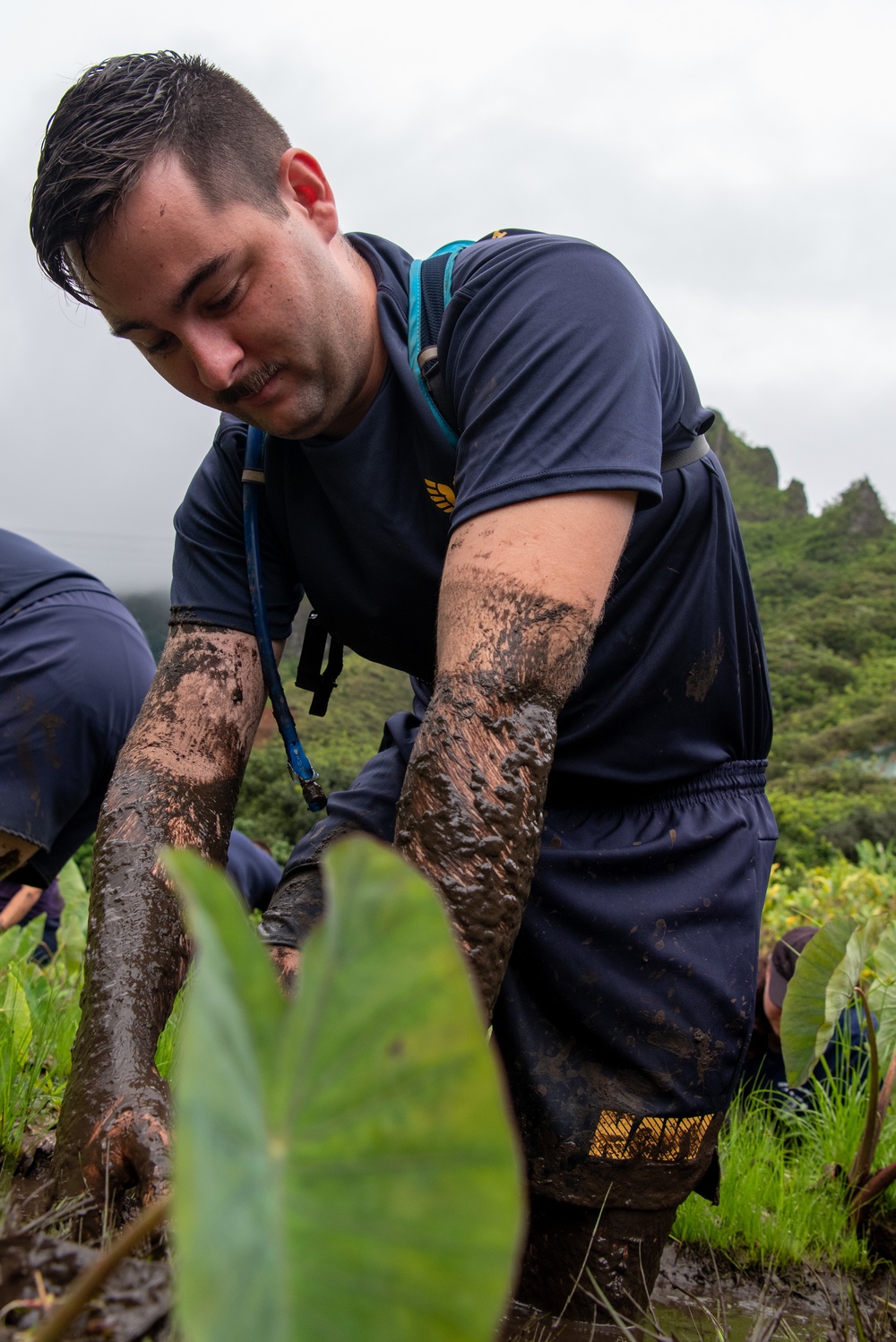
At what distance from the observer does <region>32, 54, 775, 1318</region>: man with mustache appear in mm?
1289

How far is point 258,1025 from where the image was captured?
0.39 metres

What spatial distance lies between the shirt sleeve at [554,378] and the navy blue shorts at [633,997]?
755mm

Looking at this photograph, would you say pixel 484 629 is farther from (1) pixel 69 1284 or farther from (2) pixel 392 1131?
(2) pixel 392 1131

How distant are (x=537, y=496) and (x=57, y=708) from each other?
78.4 inches

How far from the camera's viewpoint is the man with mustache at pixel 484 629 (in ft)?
4.23

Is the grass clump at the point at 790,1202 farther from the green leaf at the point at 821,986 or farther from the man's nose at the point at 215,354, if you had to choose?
the man's nose at the point at 215,354

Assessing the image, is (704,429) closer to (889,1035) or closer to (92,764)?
(889,1035)

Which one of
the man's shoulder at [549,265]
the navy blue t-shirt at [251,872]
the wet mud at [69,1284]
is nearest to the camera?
the wet mud at [69,1284]

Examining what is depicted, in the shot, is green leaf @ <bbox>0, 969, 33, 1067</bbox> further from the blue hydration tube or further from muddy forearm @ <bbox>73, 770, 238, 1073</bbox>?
the blue hydration tube

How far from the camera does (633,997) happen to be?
1807 millimetres

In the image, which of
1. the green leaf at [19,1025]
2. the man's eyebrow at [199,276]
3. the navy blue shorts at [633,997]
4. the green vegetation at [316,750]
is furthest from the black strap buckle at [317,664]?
the green vegetation at [316,750]

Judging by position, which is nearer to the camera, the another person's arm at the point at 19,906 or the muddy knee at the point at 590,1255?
the muddy knee at the point at 590,1255

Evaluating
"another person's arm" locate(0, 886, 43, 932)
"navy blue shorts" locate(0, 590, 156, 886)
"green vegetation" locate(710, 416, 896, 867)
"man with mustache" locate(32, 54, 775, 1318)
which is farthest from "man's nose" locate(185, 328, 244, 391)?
"green vegetation" locate(710, 416, 896, 867)

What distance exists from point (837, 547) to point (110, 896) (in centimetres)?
3521
